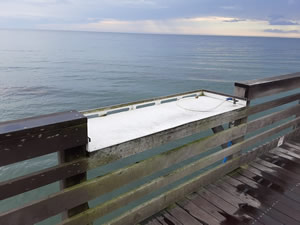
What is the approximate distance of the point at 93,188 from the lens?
218 cm

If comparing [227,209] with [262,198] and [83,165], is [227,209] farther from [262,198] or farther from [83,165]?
[83,165]

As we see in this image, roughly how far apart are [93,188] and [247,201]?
2288 mm

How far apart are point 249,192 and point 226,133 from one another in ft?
3.22

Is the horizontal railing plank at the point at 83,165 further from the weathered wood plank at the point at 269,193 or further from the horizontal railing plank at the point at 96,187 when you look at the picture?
the weathered wood plank at the point at 269,193

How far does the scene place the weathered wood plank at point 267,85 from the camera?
345 centimetres

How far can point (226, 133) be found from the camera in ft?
11.2

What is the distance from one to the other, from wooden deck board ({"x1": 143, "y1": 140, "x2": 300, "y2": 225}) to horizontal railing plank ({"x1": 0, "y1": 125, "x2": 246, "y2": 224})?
74cm

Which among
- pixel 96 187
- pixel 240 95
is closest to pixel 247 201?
pixel 240 95

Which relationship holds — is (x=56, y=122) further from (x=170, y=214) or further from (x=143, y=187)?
(x=170, y=214)

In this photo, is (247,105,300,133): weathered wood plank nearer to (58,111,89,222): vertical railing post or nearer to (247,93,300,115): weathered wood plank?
(247,93,300,115): weathered wood plank

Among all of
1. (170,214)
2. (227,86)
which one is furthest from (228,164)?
(227,86)

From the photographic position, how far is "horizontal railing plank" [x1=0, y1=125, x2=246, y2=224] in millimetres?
1846

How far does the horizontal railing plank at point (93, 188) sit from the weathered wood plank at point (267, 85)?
981mm

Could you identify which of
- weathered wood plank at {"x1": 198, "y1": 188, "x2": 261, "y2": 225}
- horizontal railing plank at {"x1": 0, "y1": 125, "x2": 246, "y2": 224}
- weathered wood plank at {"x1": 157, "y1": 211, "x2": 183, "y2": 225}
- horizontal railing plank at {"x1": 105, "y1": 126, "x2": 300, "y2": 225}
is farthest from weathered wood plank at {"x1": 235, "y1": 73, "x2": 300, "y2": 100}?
weathered wood plank at {"x1": 157, "y1": 211, "x2": 183, "y2": 225}
